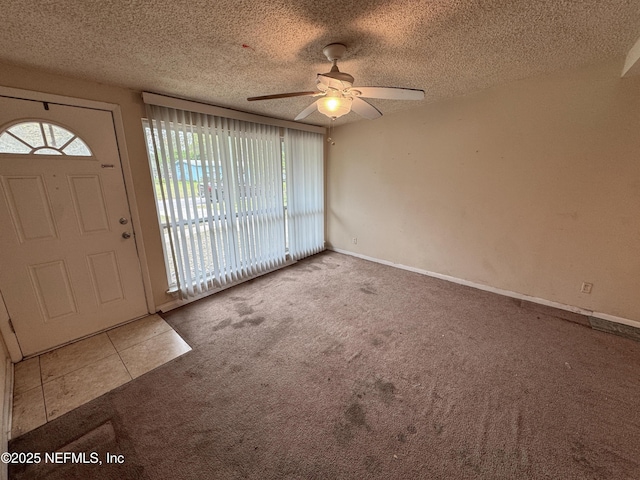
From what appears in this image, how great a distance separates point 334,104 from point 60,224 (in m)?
2.44

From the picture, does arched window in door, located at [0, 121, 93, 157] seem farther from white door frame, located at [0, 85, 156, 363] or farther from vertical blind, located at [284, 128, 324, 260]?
vertical blind, located at [284, 128, 324, 260]

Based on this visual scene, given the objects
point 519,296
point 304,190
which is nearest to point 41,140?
point 304,190

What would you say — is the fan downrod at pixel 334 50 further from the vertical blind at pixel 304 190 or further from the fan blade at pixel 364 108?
the vertical blind at pixel 304 190

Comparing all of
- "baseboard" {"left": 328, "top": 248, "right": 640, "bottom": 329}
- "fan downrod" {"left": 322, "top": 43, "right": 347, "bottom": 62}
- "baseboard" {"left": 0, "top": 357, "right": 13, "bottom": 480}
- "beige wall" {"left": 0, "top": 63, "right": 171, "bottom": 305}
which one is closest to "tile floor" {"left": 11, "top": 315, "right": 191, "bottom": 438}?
"baseboard" {"left": 0, "top": 357, "right": 13, "bottom": 480}

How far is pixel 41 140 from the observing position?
6.31 feet

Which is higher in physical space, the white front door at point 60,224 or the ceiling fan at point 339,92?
the ceiling fan at point 339,92

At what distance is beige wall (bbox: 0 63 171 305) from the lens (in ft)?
6.03

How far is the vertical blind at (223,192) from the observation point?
2584 mm

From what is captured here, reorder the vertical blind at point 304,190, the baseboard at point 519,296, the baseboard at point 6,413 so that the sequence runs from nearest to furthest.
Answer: the baseboard at point 6,413
the baseboard at point 519,296
the vertical blind at point 304,190

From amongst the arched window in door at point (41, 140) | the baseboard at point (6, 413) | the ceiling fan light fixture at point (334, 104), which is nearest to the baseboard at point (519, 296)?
the ceiling fan light fixture at point (334, 104)

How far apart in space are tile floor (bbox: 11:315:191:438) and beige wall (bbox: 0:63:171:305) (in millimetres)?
525

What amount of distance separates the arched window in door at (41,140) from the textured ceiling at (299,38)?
43 centimetres

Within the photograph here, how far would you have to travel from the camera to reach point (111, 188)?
227 centimetres

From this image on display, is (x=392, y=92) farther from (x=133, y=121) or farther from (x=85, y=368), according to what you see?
(x=85, y=368)
